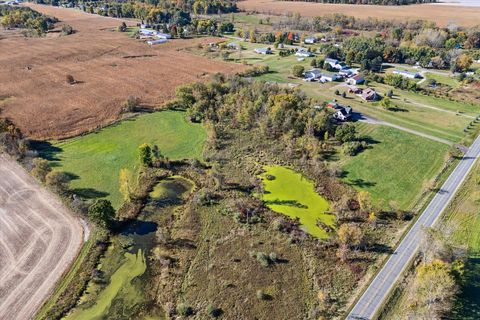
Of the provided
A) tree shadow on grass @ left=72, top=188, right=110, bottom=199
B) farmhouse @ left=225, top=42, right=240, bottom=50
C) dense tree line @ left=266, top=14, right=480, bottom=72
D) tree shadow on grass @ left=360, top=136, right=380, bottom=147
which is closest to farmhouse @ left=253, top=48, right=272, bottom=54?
farmhouse @ left=225, top=42, right=240, bottom=50

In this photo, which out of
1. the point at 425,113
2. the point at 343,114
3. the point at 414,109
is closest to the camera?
the point at 343,114

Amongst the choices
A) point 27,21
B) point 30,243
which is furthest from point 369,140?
point 27,21

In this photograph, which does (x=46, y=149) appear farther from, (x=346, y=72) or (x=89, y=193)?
(x=346, y=72)

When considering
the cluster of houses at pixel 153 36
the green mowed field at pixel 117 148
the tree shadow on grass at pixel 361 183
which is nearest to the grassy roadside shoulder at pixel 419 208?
the tree shadow on grass at pixel 361 183

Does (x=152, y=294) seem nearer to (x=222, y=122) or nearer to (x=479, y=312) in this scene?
(x=479, y=312)

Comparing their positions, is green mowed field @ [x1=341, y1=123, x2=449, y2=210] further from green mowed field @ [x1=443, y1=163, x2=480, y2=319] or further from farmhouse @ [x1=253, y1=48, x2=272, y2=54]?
farmhouse @ [x1=253, y1=48, x2=272, y2=54]

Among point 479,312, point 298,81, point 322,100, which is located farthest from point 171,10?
point 479,312
